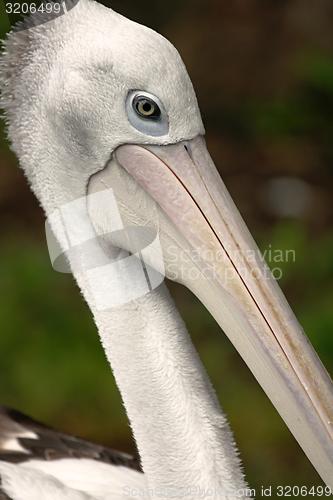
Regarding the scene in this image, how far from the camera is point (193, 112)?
1963mm

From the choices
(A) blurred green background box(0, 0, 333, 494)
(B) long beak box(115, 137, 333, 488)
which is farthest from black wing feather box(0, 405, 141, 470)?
(A) blurred green background box(0, 0, 333, 494)

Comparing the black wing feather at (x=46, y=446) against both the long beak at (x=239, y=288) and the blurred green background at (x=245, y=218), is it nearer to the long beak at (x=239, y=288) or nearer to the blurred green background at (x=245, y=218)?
the long beak at (x=239, y=288)

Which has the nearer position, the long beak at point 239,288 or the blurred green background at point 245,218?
the long beak at point 239,288

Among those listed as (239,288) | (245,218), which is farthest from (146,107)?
(245,218)

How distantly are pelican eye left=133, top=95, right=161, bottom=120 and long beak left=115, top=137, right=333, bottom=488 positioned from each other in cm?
9

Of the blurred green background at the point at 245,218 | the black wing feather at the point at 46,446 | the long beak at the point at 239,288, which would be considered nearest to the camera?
the long beak at the point at 239,288

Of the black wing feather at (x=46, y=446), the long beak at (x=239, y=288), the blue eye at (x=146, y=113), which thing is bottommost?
the black wing feather at (x=46, y=446)

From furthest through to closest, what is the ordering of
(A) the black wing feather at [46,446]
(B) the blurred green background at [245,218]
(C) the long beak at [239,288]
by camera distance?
(B) the blurred green background at [245,218], (A) the black wing feather at [46,446], (C) the long beak at [239,288]

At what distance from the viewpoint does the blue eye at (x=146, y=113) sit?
6.34ft

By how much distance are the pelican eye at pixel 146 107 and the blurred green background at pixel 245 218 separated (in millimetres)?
2192

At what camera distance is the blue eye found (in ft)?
6.34

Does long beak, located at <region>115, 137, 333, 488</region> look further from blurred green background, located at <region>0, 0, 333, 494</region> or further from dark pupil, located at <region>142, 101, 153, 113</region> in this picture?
blurred green background, located at <region>0, 0, 333, 494</region>

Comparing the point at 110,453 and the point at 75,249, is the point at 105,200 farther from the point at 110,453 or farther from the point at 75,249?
the point at 110,453

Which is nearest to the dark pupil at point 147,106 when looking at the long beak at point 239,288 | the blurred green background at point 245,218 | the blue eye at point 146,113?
the blue eye at point 146,113
